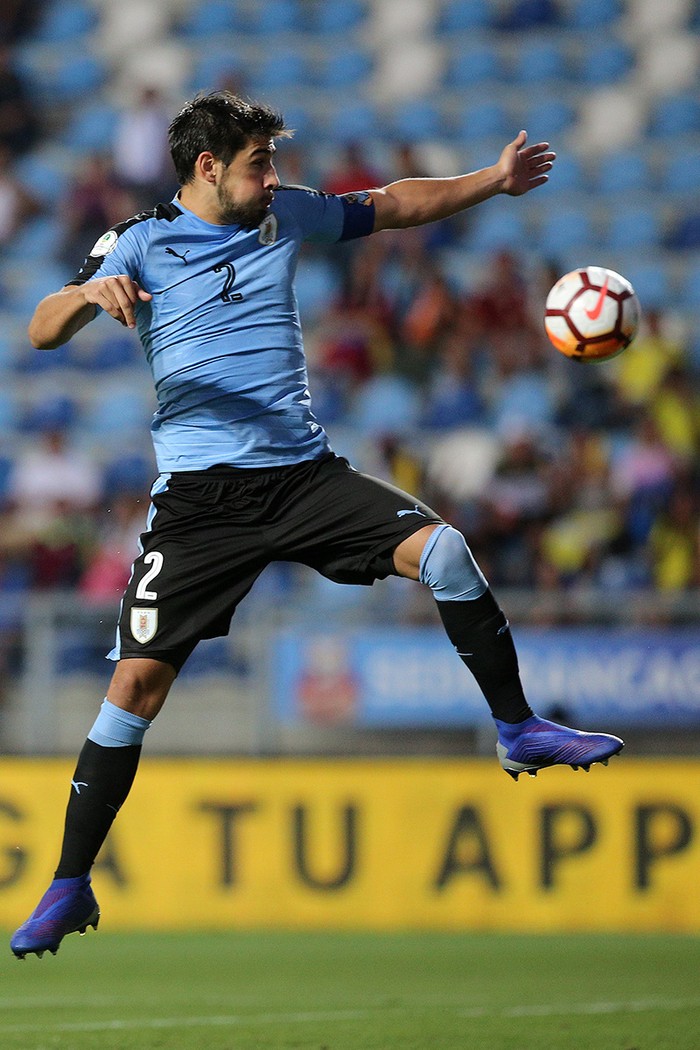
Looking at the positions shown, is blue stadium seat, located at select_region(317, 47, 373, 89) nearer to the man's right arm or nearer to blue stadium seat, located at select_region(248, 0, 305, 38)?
blue stadium seat, located at select_region(248, 0, 305, 38)

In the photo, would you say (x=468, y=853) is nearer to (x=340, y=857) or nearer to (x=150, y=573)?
(x=340, y=857)

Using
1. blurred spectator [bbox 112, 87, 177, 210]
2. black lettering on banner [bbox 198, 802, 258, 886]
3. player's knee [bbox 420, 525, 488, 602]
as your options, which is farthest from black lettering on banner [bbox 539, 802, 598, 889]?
blurred spectator [bbox 112, 87, 177, 210]

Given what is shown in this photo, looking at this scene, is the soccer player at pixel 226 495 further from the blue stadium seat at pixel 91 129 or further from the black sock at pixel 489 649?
the blue stadium seat at pixel 91 129

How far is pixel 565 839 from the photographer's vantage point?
934 cm

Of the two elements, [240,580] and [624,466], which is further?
[624,466]

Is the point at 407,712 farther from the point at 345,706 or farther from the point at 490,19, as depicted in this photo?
the point at 490,19

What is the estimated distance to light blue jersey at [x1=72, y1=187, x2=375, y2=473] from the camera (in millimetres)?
5395

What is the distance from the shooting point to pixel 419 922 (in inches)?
367

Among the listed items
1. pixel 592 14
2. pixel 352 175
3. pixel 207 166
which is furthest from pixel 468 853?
pixel 592 14

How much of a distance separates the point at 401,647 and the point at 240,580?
4.43 metres

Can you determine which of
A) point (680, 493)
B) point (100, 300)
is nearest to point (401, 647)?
point (680, 493)

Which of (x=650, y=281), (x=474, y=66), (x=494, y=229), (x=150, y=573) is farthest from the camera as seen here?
(x=474, y=66)

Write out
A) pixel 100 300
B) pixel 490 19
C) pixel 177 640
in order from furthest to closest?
1. pixel 490 19
2. pixel 177 640
3. pixel 100 300

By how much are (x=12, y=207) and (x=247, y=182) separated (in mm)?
9961
